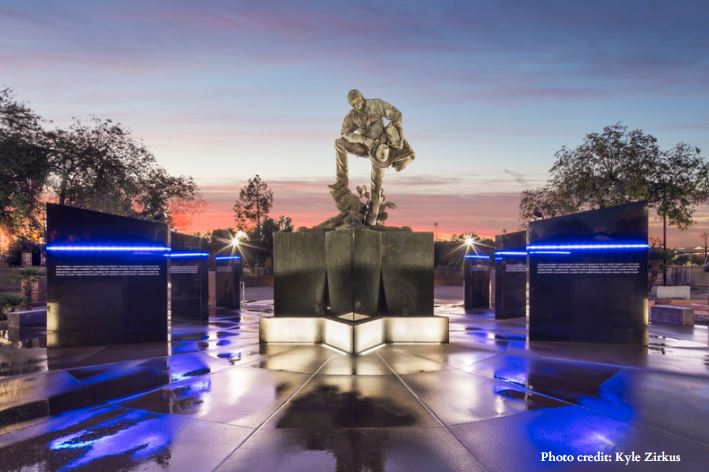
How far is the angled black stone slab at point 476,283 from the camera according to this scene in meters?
17.2

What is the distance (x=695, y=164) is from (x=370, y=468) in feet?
78.1

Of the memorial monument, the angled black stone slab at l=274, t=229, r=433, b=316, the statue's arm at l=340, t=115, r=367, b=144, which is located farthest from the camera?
the statue's arm at l=340, t=115, r=367, b=144

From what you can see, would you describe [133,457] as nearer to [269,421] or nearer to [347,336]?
[269,421]

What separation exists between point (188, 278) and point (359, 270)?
8.33 meters

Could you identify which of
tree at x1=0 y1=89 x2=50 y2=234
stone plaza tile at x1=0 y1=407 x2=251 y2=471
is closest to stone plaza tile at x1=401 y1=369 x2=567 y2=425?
stone plaza tile at x1=0 y1=407 x2=251 y2=471

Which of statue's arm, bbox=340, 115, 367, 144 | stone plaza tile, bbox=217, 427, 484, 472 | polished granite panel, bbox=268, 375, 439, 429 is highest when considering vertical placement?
statue's arm, bbox=340, 115, 367, 144

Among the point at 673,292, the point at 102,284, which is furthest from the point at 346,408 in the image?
the point at 673,292

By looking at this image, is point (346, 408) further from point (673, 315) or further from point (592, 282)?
point (673, 315)

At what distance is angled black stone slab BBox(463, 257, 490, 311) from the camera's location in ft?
56.4

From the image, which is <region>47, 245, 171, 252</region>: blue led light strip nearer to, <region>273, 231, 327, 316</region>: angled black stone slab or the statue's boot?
<region>273, 231, 327, 316</region>: angled black stone slab

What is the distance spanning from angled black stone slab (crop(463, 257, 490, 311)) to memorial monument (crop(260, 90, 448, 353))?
305 inches

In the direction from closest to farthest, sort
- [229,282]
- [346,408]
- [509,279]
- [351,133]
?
[346,408] < [351,133] < [509,279] < [229,282]

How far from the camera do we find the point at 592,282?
32.7 feet

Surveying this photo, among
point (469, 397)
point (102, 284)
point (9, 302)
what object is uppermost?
point (102, 284)
